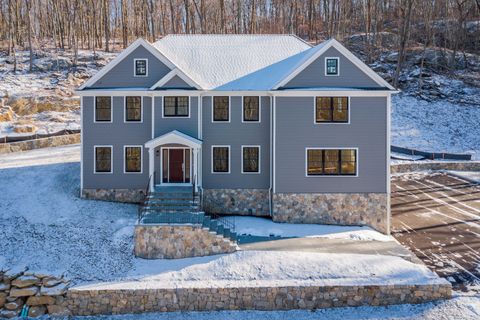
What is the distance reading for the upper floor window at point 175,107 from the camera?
19109 millimetres

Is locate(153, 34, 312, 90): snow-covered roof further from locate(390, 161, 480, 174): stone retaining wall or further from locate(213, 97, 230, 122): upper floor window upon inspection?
locate(390, 161, 480, 174): stone retaining wall

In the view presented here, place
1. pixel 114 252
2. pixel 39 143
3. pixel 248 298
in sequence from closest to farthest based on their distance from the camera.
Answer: pixel 248 298, pixel 114 252, pixel 39 143

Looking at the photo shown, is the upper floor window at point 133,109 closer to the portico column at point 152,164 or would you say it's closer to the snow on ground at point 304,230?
the portico column at point 152,164

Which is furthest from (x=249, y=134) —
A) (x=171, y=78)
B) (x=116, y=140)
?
(x=116, y=140)

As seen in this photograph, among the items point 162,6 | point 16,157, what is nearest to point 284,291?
point 16,157

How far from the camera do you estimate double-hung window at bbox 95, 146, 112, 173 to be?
1931 cm

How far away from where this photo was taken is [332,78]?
60.1ft

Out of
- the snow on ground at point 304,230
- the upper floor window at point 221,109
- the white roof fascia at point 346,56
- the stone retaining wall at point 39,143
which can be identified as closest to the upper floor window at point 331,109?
the white roof fascia at point 346,56

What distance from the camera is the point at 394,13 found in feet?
179

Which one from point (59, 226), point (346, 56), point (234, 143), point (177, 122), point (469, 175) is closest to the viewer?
point (59, 226)

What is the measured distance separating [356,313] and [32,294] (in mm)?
10244

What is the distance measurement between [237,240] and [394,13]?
4957 centimetres

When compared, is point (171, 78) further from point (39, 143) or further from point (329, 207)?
point (39, 143)

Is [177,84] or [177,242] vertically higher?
[177,84]
